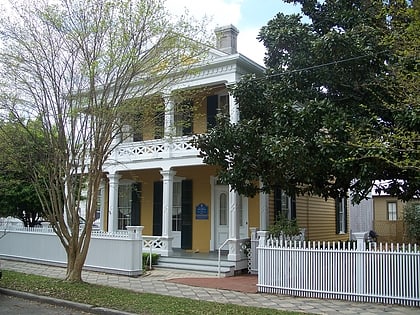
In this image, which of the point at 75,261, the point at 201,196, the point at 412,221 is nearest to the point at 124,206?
the point at 201,196

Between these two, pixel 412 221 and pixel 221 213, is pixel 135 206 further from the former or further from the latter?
pixel 412 221

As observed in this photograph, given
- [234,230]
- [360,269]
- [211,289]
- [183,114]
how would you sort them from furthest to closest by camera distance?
[234,230], [183,114], [211,289], [360,269]

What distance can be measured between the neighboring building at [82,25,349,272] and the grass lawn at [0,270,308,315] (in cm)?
396

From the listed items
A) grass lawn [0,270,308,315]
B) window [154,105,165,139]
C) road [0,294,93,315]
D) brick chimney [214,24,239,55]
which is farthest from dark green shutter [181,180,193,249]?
road [0,294,93,315]

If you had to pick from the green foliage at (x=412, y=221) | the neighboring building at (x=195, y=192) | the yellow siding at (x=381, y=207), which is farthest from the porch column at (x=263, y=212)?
the yellow siding at (x=381, y=207)

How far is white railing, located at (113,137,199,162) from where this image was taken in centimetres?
1551

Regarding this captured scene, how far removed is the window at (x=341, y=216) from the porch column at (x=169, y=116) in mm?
11873

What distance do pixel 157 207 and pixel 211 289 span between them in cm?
766

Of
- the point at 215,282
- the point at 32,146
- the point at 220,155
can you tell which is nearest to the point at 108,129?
the point at 32,146

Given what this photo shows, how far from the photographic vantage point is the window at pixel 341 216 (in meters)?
21.6

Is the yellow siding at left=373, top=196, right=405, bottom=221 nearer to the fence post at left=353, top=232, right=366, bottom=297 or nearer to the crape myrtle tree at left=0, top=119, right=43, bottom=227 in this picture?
the fence post at left=353, top=232, right=366, bottom=297

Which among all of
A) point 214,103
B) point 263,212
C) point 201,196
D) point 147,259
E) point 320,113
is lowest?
point 147,259

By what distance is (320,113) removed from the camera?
10.1 m

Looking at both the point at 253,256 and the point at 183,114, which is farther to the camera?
the point at 253,256
